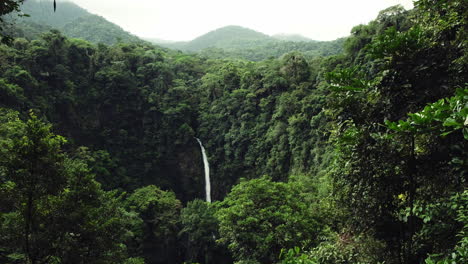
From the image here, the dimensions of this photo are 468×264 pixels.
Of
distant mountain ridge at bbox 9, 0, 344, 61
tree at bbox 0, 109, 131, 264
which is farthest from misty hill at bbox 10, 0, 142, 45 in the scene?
tree at bbox 0, 109, 131, 264

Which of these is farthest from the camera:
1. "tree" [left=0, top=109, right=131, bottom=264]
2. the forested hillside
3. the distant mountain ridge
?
the distant mountain ridge

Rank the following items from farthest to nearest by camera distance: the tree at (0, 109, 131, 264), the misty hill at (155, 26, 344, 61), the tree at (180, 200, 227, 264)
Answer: the misty hill at (155, 26, 344, 61), the tree at (180, 200, 227, 264), the tree at (0, 109, 131, 264)

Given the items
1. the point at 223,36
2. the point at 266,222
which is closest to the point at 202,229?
the point at 266,222

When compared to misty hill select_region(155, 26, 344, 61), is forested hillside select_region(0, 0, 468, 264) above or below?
below

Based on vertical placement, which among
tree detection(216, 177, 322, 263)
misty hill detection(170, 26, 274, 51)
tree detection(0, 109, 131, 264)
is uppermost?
misty hill detection(170, 26, 274, 51)

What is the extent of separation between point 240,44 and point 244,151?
67.1m

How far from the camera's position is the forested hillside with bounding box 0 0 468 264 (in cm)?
320

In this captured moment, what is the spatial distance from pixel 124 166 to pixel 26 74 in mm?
10964

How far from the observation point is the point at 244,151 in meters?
26.4

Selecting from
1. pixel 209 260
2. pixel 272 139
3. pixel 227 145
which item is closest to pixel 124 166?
pixel 227 145

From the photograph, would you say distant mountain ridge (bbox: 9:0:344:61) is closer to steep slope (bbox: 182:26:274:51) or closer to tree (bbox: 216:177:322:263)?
steep slope (bbox: 182:26:274:51)

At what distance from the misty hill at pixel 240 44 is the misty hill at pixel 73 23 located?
18051mm

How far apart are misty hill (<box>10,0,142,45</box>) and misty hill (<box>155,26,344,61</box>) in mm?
18051

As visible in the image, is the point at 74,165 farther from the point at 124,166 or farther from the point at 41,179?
the point at 124,166
